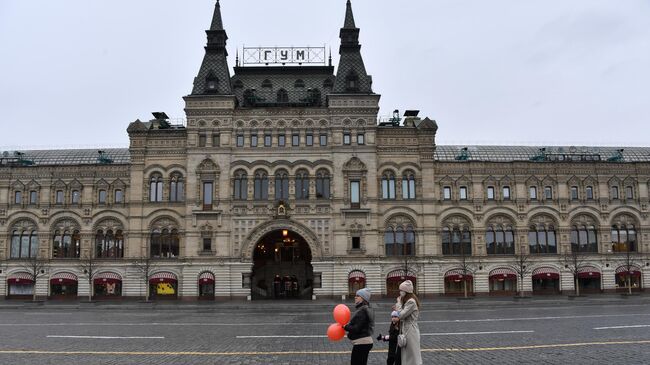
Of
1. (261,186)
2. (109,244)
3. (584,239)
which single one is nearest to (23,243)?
(109,244)

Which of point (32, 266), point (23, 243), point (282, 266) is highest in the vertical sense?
point (23, 243)

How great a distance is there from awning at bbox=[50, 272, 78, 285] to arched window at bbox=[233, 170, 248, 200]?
17492 mm

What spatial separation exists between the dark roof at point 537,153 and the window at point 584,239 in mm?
8158

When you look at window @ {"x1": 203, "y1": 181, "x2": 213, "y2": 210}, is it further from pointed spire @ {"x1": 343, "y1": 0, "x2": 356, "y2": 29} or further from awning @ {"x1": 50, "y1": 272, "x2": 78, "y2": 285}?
pointed spire @ {"x1": 343, "y1": 0, "x2": 356, "y2": 29}

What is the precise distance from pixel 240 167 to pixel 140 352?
36.9 m

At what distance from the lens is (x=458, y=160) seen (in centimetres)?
5941

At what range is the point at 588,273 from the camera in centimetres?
5691

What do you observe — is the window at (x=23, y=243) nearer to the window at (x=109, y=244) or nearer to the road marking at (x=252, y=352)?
the window at (x=109, y=244)

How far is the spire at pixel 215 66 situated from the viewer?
5706cm

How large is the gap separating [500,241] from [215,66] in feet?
108

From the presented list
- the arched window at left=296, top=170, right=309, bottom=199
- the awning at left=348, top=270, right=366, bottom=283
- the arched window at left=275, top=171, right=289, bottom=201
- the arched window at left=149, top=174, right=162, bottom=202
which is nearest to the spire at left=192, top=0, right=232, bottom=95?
the arched window at left=149, top=174, right=162, bottom=202

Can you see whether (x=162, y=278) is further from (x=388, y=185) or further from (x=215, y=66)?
(x=388, y=185)

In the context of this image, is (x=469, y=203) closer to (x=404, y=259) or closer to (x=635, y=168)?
(x=404, y=259)

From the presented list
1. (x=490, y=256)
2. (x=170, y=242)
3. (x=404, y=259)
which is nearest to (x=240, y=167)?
(x=170, y=242)
